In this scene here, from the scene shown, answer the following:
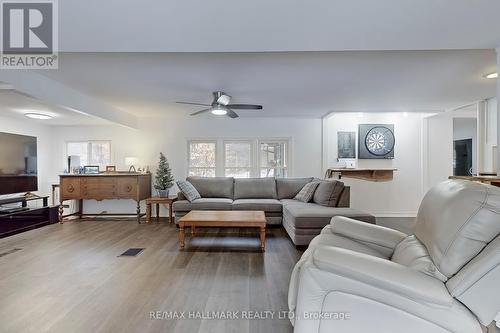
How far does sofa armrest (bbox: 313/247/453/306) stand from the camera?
4.28ft

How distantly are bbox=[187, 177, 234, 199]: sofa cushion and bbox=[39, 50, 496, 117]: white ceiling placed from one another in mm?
1669

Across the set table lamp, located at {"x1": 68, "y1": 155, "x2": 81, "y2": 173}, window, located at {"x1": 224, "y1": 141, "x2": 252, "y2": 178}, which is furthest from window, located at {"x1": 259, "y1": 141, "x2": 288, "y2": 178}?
table lamp, located at {"x1": 68, "y1": 155, "x2": 81, "y2": 173}

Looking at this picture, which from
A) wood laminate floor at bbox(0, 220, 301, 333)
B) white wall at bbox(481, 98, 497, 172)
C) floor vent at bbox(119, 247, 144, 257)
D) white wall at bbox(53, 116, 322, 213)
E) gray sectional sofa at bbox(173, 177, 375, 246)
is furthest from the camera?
white wall at bbox(53, 116, 322, 213)

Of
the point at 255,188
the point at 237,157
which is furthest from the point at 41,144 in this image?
the point at 255,188

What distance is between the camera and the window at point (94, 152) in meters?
6.31

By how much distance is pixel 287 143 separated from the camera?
624 cm

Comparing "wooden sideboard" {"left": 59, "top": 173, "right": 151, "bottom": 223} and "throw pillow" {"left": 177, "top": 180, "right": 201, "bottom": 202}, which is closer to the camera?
"throw pillow" {"left": 177, "top": 180, "right": 201, "bottom": 202}

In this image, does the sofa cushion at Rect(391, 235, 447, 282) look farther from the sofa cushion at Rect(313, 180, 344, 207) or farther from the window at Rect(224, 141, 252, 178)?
the window at Rect(224, 141, 252, 178)

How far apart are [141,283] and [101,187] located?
143 inches

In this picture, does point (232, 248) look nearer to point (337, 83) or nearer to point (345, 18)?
point (337, 83)

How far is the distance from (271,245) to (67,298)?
2409 millimetres

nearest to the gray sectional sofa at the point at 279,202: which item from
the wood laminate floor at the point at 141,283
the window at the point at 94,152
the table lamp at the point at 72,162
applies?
the wood laminate floor at the point at 141,283

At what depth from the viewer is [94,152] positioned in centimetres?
636

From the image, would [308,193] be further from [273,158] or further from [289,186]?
[273,158]
